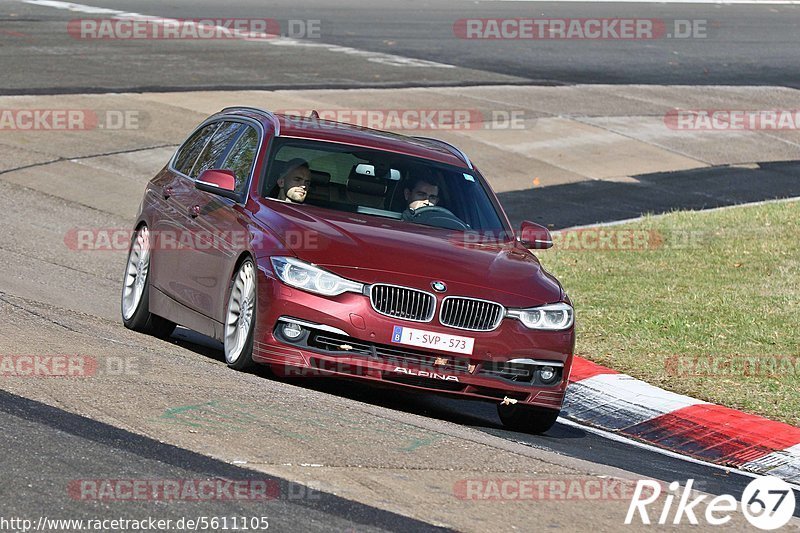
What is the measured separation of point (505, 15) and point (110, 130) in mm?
20287

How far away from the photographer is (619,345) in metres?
11.6

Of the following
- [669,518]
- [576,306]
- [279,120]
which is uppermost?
[279,120]

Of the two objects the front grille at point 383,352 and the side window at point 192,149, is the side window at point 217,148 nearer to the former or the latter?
the side window at point 192,149

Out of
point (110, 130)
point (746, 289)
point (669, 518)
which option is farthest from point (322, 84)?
point (669, 518)

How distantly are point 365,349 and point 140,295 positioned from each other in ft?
9.16

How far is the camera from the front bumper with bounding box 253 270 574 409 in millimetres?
8516

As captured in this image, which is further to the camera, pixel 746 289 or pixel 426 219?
pixel 746 289

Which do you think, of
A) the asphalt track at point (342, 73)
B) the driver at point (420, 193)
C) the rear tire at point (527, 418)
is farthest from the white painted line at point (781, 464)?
the driver at point (420, 193)

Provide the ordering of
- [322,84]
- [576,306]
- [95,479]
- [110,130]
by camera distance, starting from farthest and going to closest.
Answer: [322,84] → [110,130] → [576,306] → [95,479]

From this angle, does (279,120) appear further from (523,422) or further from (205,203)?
(523,422)

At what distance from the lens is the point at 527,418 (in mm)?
9234

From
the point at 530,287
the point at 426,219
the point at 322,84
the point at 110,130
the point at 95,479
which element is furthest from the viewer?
the point at 322,84

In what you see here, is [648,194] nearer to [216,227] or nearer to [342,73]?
[342,73]

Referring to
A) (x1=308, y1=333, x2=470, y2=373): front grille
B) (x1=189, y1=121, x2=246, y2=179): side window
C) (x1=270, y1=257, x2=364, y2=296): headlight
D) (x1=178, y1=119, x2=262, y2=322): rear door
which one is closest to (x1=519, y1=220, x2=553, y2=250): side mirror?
(x1=308, y1=333, x2=470, y2=373): front grille
